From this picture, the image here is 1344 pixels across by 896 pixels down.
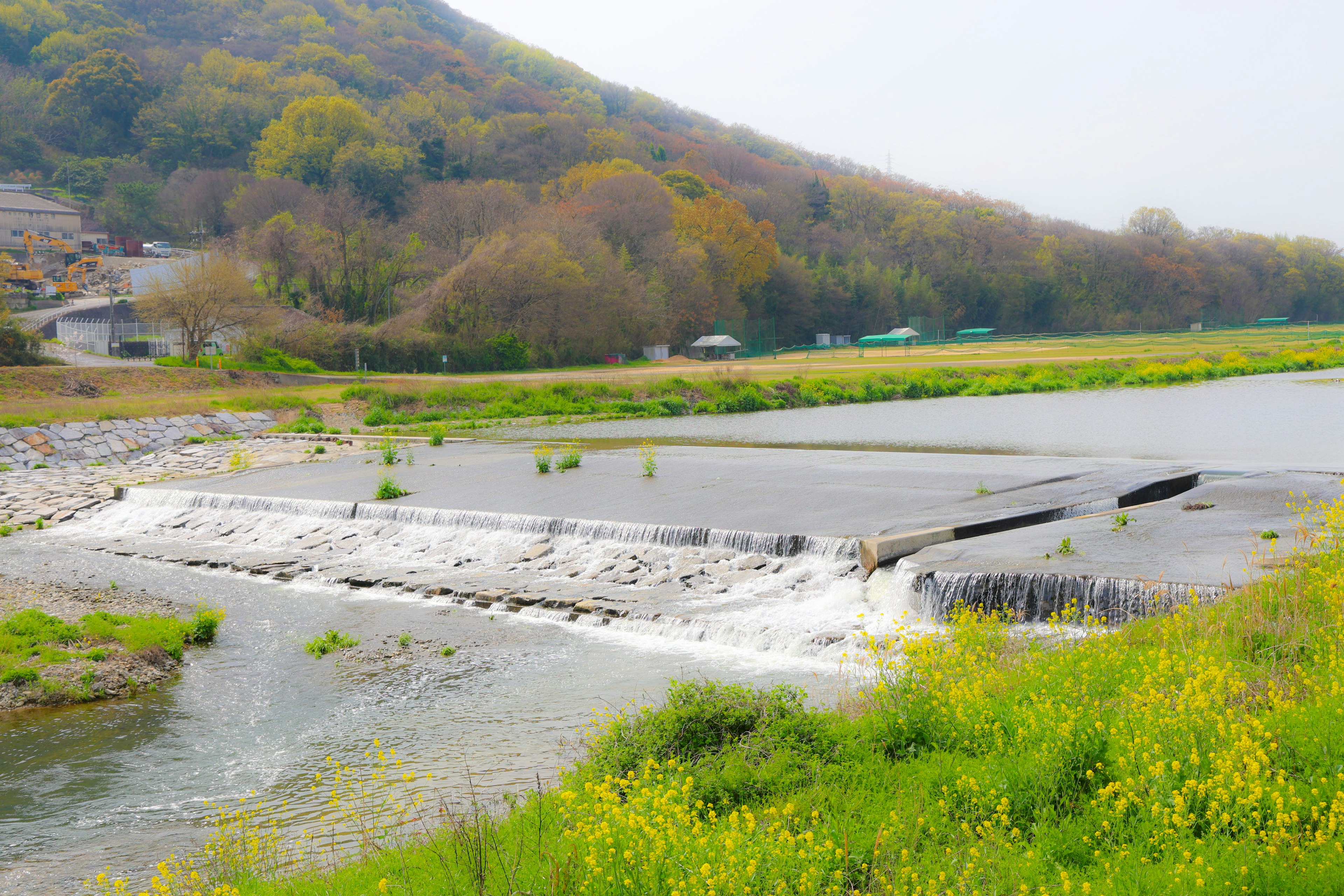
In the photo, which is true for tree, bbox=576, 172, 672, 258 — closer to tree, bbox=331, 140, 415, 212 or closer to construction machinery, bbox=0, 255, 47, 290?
tree, bbox=331, 140, 415, 212

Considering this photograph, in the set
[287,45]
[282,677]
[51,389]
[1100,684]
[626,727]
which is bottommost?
[282,677]

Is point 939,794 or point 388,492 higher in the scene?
point 388,492

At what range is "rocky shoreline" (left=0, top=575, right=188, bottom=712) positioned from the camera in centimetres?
958

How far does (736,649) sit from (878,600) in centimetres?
215

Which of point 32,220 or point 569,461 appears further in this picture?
point 32,220

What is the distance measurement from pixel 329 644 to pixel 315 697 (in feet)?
5.91

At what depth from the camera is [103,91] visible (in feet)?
360

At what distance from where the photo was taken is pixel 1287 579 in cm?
784

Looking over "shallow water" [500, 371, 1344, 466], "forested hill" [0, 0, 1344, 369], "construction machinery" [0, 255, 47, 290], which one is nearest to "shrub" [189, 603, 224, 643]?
"shallow water" [500, 371, 1344, 466]

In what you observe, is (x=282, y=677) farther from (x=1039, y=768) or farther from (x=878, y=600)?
(x=1039, y=768)

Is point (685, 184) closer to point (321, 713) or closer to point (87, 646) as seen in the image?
point (87, 646)

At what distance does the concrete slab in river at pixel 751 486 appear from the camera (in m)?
15.6

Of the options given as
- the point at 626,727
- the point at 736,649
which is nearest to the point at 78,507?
the point at 736,649

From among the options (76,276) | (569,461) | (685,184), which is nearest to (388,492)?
(569,461)
